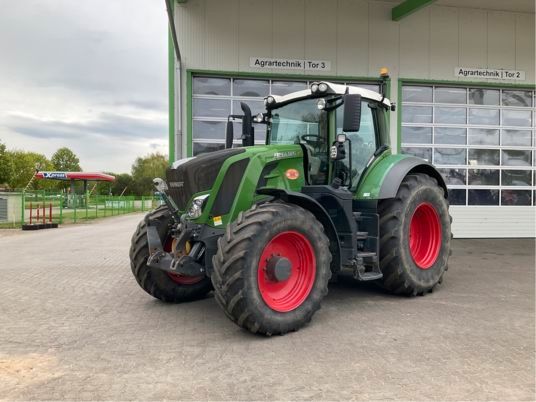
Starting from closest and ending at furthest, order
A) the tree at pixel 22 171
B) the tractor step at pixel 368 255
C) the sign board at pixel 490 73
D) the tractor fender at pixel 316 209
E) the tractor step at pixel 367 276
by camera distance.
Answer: the tractor fender at pixel 316 209
the tractor step at pixel 367 276
the tractor step at pixel 368 255
the sign board at pixel 490 73
the tree at pixel 22 171

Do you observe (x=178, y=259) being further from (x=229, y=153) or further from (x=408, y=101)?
(x=408, y=101)

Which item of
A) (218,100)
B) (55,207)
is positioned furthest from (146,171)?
(218,100)

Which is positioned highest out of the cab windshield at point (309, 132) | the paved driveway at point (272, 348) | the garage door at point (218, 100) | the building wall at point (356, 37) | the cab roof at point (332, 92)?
the building wall at point (356, 37)

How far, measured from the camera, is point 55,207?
2692 centimetres

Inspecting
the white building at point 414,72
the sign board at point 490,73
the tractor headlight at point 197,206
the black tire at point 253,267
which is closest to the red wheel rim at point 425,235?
the black tire at point 253,267

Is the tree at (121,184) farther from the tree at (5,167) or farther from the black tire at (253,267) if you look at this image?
the black tire at (253,267)

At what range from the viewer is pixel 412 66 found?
12.3 meters

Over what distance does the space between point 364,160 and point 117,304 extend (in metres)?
3.68

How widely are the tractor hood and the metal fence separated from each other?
9565 millimetres

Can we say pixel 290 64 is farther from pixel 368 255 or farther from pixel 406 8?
pixel 368 255

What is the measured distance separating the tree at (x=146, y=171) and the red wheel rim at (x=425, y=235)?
7022 centimetres

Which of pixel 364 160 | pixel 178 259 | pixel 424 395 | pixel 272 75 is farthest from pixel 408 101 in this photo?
pixel 424 395

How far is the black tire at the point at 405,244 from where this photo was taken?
5770 mm

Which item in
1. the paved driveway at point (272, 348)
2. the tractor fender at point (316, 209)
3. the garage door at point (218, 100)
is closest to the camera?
the paved driveway at point (272, 348)
